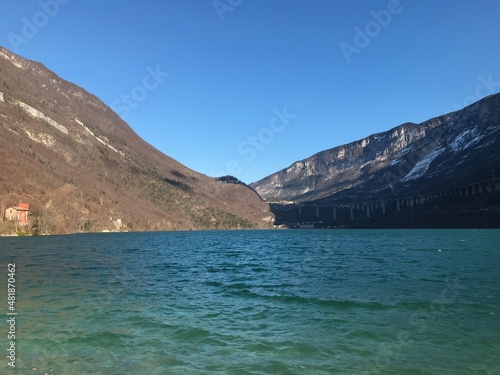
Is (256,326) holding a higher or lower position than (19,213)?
lower

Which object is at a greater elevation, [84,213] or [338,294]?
[84,213]

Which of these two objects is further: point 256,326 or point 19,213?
point 19,213

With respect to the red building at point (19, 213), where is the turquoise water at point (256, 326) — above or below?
below

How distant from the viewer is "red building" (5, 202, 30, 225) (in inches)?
4991

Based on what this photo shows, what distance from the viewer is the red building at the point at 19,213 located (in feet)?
416

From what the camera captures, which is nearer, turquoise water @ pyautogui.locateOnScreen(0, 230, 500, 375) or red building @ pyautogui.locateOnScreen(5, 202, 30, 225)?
turquoise water @ pyautogui.locateOnScreen(0, 230, 500, 375)

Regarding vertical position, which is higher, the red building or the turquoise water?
the red building

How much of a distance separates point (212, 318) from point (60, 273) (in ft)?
79.7

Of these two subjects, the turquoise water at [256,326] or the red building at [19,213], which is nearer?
the turquoise water at [256,326]

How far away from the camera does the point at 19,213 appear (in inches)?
5138

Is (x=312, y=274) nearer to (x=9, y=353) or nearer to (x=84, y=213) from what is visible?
(x=9, y=353)

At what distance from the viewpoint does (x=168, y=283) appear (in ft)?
104

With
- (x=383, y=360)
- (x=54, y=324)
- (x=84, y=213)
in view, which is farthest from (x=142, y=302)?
(x=84, y=213)

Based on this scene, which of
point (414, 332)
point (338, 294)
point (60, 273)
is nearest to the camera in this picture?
point (414, 332)
